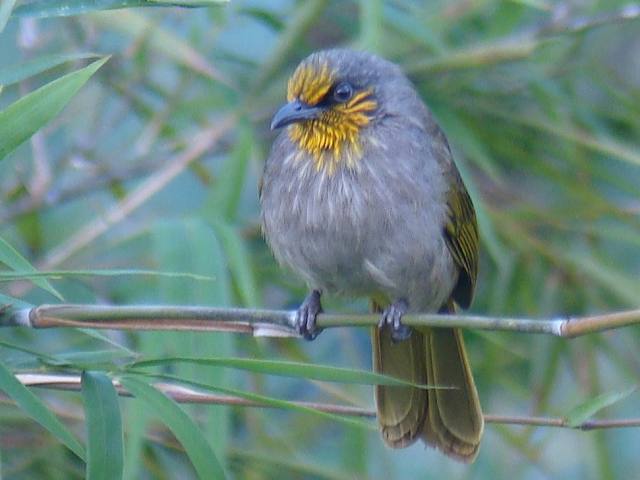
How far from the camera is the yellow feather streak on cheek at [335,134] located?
3.78 metres

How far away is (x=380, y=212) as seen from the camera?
3.68m

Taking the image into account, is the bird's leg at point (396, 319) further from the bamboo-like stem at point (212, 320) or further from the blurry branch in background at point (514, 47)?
the blurry branch in background at point (514, 47)

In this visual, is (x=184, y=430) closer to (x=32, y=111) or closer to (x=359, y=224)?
(x=32, y=111)

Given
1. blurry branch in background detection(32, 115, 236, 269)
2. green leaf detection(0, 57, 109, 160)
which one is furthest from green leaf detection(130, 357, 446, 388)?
blurry branch in background detection(32, 115, 236, 269)

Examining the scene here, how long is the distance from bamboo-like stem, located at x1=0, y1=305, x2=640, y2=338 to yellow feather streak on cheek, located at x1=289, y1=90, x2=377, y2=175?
1071 mm

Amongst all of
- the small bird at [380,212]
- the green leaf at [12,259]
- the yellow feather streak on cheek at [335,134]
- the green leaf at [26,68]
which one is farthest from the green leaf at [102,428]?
the yellow feather streak on cheek at [335,134]

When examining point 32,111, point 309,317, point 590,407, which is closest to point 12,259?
point 32,111

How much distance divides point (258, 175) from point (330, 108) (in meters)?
1.21

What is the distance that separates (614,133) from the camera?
5.56m

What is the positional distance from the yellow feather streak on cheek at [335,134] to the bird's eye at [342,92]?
0.05 ft

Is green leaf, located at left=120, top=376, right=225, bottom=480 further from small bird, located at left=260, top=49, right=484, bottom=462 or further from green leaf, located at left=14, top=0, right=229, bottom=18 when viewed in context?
small bird, located at left=260, top=49, right=484, bottom=462

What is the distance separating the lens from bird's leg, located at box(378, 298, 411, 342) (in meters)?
3.67

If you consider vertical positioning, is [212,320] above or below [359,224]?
above

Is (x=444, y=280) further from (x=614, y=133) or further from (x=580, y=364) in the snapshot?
(x=614, y=133)
